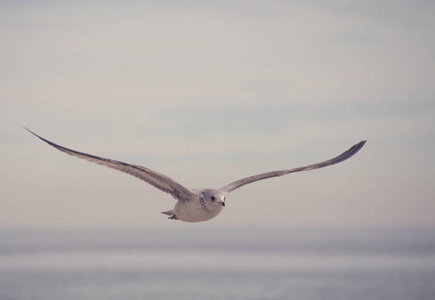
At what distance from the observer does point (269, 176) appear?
2088cm

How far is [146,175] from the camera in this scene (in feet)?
61.3

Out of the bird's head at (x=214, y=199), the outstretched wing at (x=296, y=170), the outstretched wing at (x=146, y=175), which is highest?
the outstretched wing at (x=296, y=170)

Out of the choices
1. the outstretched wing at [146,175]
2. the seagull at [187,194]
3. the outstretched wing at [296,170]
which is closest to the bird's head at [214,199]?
the seagull at [187,194]

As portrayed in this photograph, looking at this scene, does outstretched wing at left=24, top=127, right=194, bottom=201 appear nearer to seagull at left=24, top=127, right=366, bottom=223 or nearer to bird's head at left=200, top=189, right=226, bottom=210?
seagull at left=24, top=127, right=366, bottom=223

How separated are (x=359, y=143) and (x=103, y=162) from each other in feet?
32.0

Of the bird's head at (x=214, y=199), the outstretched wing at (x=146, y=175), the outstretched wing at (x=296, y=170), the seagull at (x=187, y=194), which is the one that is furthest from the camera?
the outstretched wing at (x=296, y=170)

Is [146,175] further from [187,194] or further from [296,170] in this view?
[296,170]

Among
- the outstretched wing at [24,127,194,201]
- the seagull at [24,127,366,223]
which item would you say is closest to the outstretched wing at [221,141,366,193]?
the seagull at [24,127,366,223]

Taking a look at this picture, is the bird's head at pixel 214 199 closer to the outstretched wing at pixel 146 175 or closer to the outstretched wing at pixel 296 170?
the outstretched wing at pixel 146 175

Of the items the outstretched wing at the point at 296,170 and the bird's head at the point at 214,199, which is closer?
the bird's head at the point at 214,199

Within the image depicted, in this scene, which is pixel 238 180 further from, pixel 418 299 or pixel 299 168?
pixel 418 299

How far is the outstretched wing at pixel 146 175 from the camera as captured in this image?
16469 millimetres

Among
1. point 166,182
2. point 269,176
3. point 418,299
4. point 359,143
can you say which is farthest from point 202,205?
point 418,299

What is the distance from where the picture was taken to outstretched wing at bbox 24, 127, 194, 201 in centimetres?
1647
